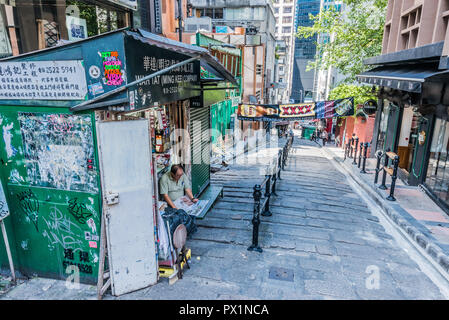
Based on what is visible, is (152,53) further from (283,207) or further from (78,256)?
(283,207)

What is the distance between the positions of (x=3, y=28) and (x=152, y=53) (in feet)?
10.1

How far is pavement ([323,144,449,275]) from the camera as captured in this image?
224 inches

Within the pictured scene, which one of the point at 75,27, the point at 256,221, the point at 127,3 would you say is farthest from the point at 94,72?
the point at 127,3

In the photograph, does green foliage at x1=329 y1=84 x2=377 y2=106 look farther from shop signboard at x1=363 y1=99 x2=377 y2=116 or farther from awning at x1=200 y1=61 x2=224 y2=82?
awning at x1=200 y1=61 x2=224 y2=82

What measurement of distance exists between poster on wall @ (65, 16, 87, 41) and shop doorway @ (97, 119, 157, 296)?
4.21m

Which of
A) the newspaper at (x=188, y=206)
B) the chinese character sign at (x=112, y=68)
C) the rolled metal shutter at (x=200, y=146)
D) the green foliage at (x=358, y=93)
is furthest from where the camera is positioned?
the green foliage at (x=358, y=93)

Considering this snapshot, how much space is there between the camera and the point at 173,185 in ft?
19.6

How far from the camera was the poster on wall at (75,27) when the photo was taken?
6.61 metres

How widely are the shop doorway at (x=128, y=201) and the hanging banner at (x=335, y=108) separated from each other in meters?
11.0

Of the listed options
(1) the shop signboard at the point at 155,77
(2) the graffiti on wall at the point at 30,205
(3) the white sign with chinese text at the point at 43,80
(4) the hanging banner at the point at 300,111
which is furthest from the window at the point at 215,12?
(2) the graffiti on wall at the point at 30,205

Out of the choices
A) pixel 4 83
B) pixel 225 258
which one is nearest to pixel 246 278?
pixel 225 258

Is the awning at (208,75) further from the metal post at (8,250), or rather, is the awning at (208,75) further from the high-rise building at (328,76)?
the high-rise building at (328,76)

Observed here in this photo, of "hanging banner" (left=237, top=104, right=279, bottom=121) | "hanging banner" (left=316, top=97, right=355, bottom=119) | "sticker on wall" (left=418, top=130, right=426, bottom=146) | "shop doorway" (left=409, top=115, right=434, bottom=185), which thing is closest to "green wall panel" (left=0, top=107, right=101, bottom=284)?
"shop doorway" (left=409, top=115, right=434, bottom=185)

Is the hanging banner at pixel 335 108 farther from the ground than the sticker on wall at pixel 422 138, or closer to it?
farther from the ground
